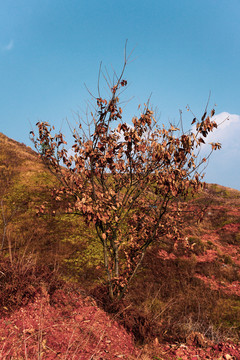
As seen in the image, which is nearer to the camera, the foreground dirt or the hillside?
the foreground dirt

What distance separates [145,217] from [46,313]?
10.4ft

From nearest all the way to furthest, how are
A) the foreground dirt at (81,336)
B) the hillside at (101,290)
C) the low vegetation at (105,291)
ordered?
the foreground dirt at (81,336) < the low vegetation at (105,291) < the hillside at (101,290)

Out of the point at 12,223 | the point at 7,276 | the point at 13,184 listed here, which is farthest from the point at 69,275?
the point at 13,184

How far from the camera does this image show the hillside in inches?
163

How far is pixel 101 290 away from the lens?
19.3 ft

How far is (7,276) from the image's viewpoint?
4.60m

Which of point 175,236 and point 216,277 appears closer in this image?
point 175,236

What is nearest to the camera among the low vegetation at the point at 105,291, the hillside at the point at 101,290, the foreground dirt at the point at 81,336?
the foreground dirt at the point at 81,336

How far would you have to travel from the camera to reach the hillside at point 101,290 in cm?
415

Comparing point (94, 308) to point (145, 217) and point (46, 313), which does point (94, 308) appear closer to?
point (46, 313)

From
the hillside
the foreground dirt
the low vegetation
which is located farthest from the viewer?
Answer: the hillside

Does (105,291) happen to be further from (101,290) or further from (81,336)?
(81,336)

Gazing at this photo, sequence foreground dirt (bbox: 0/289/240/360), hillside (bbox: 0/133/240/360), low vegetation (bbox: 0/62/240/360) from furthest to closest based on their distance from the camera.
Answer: hillside (bbox: 0/133/240/360) < low vegetation (bbox: 0/62/240/360) < foreground dirt (bbox: 0/289/240/360)

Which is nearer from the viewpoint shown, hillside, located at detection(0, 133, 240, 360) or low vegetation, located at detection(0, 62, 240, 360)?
low vegetation, located at detection(0, 62, 240, 360)
